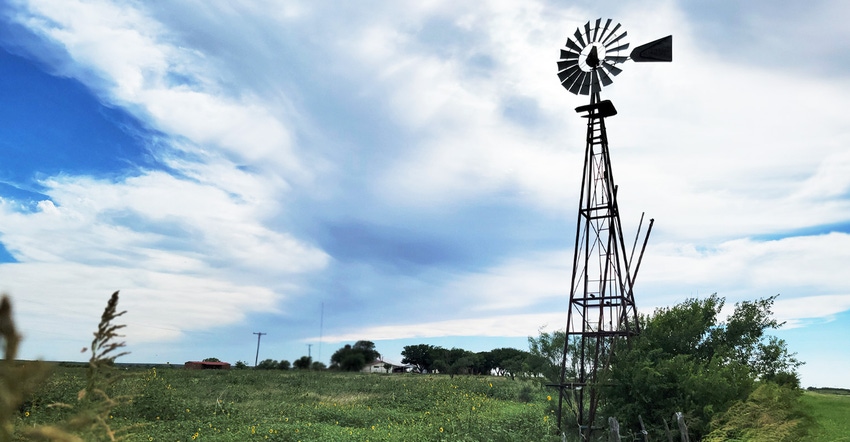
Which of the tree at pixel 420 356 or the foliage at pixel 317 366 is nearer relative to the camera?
the foliage at pixel 317 366

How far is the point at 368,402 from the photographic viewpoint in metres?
21.6

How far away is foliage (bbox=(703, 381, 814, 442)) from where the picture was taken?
406 inches

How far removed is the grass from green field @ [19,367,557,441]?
7.65m

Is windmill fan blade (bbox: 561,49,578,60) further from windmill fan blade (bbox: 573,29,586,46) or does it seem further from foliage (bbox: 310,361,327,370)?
foliage (bbox: 310,361,327,370)

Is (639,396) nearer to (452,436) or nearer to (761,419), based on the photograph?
(761,419)

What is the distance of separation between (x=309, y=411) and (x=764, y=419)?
1270 cm

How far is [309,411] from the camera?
18.4m

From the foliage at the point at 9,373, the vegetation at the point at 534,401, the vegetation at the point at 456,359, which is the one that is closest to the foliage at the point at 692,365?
the vegetation at the point at 534,401

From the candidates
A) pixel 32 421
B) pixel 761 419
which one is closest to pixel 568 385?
pixel 761 419

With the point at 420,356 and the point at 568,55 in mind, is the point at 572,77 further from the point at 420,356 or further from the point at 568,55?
the point at 420,356

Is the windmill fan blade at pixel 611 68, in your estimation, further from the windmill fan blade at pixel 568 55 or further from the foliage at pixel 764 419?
the foliage at pixel 764 419

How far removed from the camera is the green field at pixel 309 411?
1428 centimetres

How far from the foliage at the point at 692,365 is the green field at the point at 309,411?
2.52 m

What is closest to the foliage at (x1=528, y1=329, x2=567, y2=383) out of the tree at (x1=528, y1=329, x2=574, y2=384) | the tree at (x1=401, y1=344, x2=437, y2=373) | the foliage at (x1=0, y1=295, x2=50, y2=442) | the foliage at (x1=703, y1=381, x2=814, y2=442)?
the tree at (x1=528, y1=329, x2=574, y2=384)
